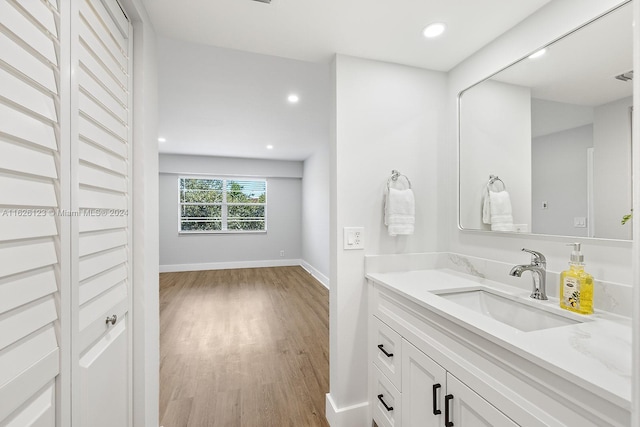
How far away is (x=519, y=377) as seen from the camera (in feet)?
2.70

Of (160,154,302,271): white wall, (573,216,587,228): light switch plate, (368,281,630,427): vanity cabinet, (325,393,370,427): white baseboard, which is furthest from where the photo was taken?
(160,154,302,271): white wall

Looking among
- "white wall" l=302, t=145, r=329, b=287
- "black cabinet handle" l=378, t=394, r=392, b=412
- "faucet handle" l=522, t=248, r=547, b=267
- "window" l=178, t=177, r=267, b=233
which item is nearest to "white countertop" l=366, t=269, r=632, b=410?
"faucet handle" l=522, t=248, r=547, b=267

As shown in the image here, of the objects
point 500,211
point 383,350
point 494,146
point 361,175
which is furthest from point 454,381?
point 494,146

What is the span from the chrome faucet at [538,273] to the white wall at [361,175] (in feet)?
2.19

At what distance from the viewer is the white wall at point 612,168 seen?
41.9 inches

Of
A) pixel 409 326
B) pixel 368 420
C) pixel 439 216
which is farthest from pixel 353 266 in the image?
pixel 368 420

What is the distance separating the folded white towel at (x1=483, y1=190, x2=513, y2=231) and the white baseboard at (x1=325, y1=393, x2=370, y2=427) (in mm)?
1322

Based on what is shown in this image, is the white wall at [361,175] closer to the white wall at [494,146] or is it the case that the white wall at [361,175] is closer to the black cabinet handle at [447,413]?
the white wall at [494,146]

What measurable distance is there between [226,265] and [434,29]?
5965 millimetres

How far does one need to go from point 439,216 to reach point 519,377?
123 cm

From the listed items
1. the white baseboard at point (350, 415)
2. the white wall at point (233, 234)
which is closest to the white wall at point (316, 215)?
the white wall at point (233, 234)

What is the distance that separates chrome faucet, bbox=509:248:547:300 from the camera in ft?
4.12

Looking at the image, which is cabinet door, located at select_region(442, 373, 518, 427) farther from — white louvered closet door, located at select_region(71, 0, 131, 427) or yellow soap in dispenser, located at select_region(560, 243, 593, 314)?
white louvered closet door, located at select_region(71, 0, 131, 427)

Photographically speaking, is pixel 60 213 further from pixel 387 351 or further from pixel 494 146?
pixel 494 146
